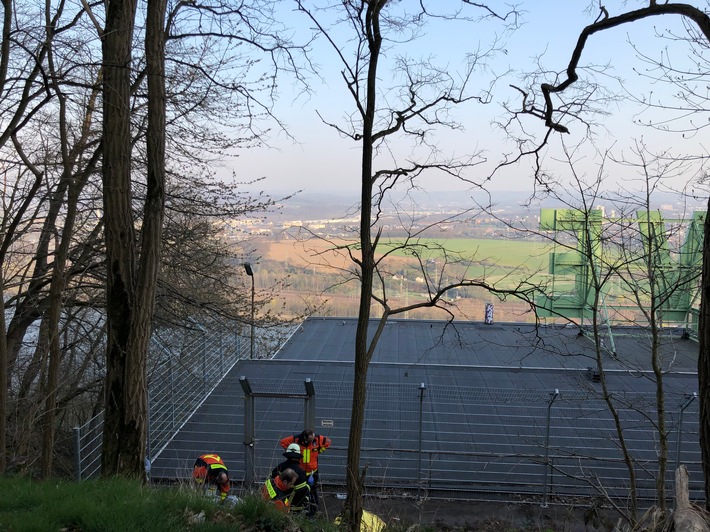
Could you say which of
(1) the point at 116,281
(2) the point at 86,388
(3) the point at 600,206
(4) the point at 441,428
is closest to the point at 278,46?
(1) the point at 116,281

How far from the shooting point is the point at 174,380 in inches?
430

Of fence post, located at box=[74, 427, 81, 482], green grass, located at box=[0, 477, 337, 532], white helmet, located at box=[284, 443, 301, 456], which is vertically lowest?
fence post, located at box=[74, 427, 81, 482]

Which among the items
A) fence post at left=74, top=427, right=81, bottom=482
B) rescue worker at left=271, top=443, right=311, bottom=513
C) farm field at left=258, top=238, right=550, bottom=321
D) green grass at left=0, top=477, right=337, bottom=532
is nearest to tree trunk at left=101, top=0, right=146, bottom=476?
fence post at left=74, top=427, right=81, bottom=482

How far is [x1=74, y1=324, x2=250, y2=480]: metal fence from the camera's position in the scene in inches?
384

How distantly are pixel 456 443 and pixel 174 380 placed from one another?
17.4 ft

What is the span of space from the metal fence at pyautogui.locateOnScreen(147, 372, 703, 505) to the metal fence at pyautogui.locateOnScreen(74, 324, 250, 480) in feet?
1.27

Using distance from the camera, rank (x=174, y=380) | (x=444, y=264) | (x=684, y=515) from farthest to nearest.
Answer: (x=174, y=380)
(x=444, y=264)
(x=684, y=515)

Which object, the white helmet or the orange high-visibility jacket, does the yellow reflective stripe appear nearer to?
the white helmet

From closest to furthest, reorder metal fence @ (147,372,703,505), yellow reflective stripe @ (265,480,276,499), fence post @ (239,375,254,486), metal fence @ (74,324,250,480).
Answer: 1. yellow reflective stripe @ (265,480,276,499)
2. metal fence @ (147,372,703,505)
3. fence post @ (239,375,254,486)
4. metal fence @ (74,324,250,480)

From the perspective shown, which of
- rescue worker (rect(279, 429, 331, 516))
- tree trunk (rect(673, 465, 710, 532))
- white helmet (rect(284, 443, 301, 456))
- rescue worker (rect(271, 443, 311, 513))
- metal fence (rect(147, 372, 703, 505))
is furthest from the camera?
metal fence (rect(147, 372, 703, 505))

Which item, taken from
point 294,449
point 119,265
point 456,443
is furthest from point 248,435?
point 119,265

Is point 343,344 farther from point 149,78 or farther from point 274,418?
point 149,78

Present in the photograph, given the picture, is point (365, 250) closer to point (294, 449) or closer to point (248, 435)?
point (294, 449)

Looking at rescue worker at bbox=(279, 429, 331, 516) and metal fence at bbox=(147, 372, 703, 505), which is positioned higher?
rescue worker at bbox=(279, 429, 331, 516)
